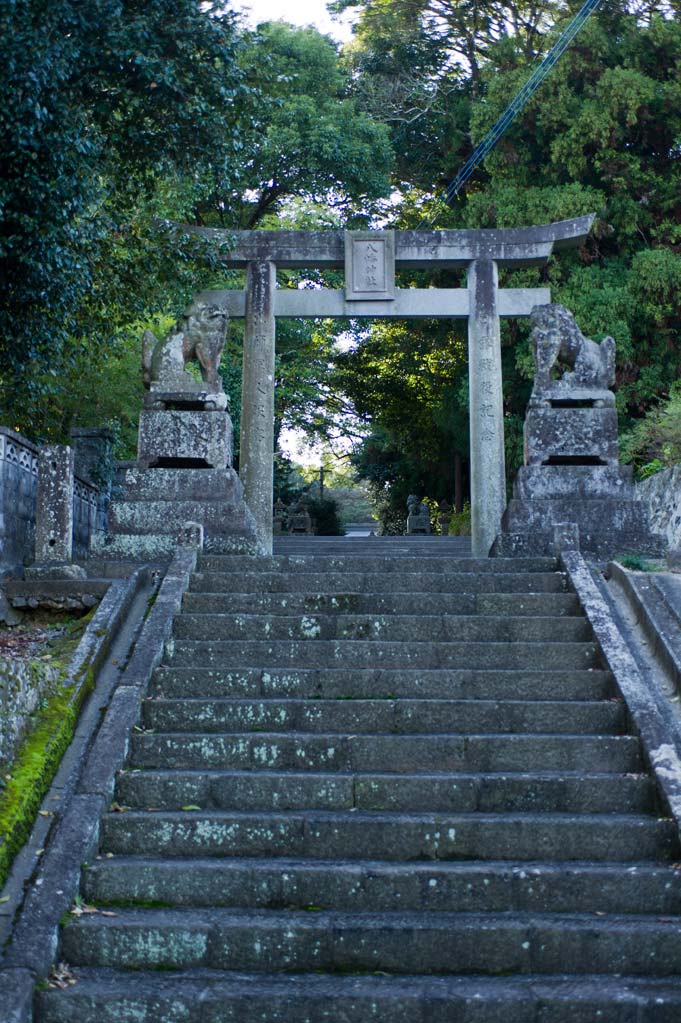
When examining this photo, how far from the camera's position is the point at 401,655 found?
7031 millimetres

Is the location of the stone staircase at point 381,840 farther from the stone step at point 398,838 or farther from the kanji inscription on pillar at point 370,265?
the kanji inscription on pillar at point 370,265

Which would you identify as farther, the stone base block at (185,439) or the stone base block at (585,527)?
the stone base block at (185,439)

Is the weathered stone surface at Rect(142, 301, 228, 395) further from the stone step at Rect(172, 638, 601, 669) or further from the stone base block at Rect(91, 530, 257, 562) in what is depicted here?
the stone step at Rect(172, 638, 601, 669)

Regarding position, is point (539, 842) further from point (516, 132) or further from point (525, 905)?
point (516, 132)

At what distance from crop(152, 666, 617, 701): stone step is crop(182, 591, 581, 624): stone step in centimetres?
113

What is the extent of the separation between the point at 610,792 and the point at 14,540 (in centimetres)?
611

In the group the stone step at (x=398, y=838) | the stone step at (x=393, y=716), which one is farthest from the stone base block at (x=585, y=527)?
the stone step at (x=398, y=838)

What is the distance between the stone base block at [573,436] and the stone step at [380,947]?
20.1 feet

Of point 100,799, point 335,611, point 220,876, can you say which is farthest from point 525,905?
point 335,611

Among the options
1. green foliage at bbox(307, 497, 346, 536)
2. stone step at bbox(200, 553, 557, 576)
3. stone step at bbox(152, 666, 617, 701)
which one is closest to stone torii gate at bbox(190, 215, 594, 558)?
stone step at bbox(200, 553, 557, 576)

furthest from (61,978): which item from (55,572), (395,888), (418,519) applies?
(418,519)

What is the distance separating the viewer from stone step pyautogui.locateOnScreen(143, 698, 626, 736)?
6309 millimetres

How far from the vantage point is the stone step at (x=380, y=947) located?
4648 millimetres

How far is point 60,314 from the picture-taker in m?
10.0
